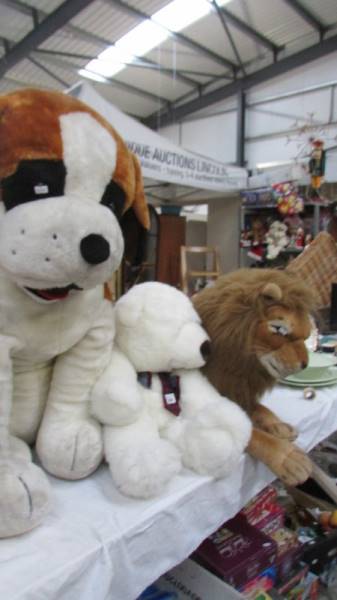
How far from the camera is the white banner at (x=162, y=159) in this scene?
218cm

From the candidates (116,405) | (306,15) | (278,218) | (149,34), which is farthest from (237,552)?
(306,15)

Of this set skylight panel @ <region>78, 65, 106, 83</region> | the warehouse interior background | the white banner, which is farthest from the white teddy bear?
skylight panel @ <region>78, 65, 106, 83</region>

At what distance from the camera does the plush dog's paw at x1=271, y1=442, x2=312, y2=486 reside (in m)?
0.69

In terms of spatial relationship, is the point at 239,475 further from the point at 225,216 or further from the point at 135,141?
the point at 225,216

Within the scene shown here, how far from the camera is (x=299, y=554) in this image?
1062 mm

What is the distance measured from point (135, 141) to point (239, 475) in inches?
87.4

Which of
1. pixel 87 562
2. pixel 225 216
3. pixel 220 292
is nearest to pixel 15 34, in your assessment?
pixel 225 216

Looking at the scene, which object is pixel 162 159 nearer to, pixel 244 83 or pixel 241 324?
pixel 241 324

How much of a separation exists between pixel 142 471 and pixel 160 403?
14cm

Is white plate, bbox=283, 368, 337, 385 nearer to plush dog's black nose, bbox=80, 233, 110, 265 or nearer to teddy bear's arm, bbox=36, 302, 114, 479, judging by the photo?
teddy bear's arm, bbox=36, 302, 114, 479

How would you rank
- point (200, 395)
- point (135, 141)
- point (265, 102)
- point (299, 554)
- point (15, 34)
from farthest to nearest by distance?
point (265, 102)
point (15, 34)
point (135, 141)
point (299, 554)
point (200, 395)

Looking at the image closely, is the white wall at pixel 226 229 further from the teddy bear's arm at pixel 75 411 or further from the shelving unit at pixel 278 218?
the teddy bear's arm at pixel 75 411

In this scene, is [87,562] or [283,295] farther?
[283,295]

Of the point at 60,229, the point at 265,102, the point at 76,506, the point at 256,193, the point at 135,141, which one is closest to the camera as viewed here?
the point at 60,229
